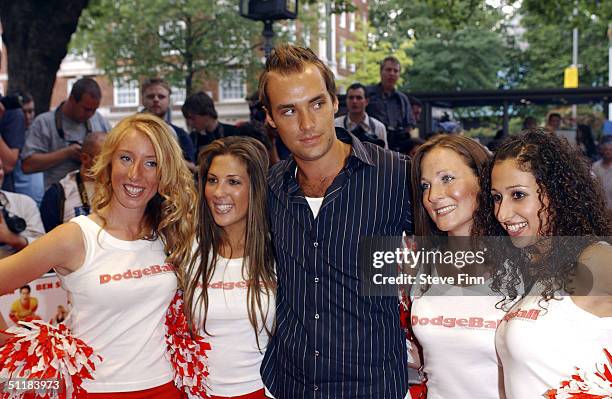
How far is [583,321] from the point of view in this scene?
7.07ft

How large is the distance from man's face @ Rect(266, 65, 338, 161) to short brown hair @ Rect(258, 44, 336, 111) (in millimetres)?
26

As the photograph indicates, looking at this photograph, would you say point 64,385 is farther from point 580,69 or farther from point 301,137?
point 580,69

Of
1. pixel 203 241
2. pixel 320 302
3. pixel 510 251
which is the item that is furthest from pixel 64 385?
pixel 510 251

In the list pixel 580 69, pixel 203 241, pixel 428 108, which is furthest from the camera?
pixel 580 69

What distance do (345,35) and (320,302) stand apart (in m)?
29.6

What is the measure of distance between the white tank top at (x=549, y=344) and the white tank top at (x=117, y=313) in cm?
148

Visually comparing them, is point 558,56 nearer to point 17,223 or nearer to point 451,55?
point 451,55

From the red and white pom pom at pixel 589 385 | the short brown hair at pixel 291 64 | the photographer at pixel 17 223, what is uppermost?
the short brown hair at pixel 291 64

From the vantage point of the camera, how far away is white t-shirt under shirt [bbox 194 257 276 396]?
9.64 ft

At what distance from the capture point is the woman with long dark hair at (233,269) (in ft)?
9.66

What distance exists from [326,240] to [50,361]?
125 centimetres

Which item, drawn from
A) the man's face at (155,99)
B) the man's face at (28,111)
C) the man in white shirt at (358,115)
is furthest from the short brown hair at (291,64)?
the man's face at (28,111)

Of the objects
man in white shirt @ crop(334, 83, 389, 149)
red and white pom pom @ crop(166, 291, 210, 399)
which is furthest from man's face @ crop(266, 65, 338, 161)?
man in white shirt @ crop(334, 83, 389, 149)

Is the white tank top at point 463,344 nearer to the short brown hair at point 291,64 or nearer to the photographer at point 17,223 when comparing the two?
the short brown hair at point 291,64
